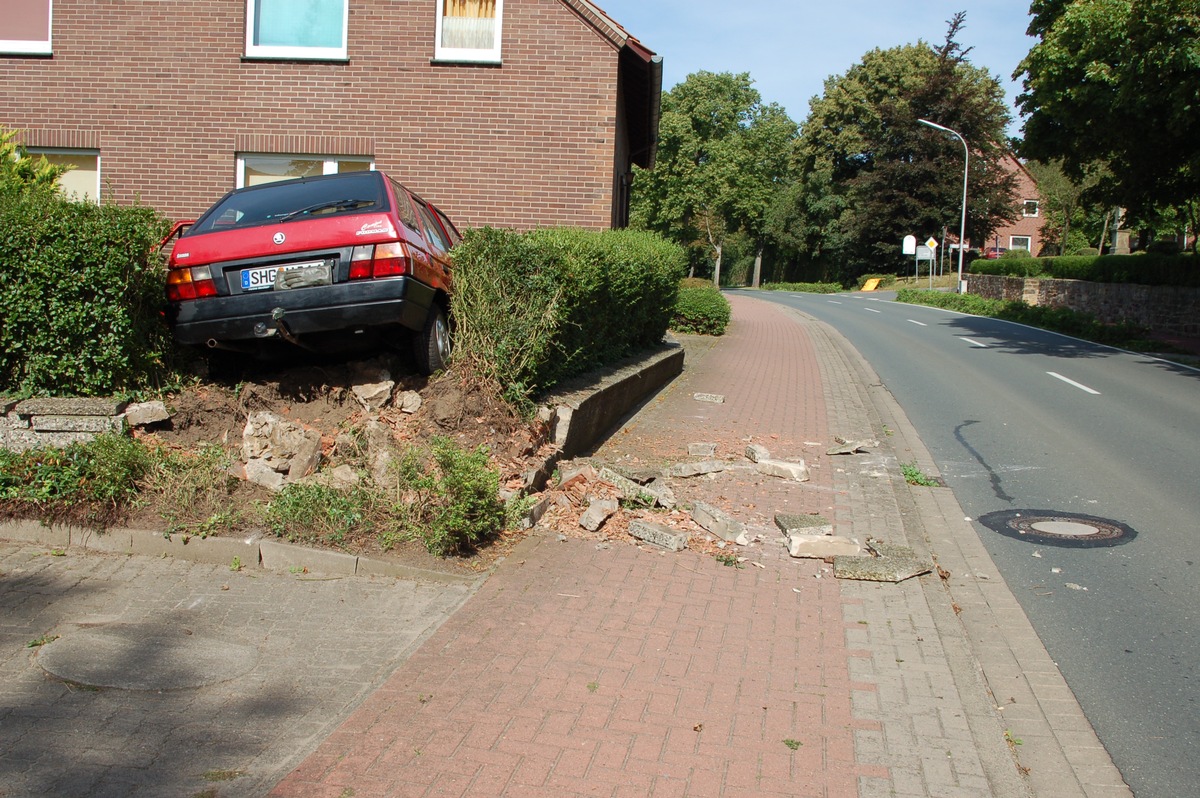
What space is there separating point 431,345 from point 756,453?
130 inches

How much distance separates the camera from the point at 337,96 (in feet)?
47.3

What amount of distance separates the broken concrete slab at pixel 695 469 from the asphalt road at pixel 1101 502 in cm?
207

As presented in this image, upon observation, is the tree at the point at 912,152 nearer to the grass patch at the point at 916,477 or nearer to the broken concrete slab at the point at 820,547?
the grass patch at the point at 916,477

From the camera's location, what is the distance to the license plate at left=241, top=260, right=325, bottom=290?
22.2 feet

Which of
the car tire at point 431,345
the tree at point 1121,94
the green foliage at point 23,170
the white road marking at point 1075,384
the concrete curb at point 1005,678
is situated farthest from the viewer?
the tree at point 1121,94

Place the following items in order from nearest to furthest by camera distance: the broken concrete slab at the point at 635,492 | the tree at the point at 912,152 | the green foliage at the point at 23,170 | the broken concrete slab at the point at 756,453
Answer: the broken concrete slab at the point at 635,492 → the green foliage at the point at 23,170 → the broken concrete slab at the point at 756,453 → the tree at the point at 912,152

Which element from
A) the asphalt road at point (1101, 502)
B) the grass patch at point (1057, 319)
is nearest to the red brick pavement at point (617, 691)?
the asphalt road at point (1101, 502)

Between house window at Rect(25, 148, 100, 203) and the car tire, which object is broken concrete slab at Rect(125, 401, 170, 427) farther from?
house window at Rect(25, 148, 100, 203)

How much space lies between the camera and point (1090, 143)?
2467 centimetres

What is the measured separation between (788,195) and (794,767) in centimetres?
7345

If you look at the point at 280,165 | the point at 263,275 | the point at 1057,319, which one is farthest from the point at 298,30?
the point at 1057,319

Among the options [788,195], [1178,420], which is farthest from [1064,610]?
[788,195]

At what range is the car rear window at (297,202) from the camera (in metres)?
7.17

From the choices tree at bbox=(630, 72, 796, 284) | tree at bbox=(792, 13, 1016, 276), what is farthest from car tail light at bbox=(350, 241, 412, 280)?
tree at bbox=(792, 13, 1016, 276)
